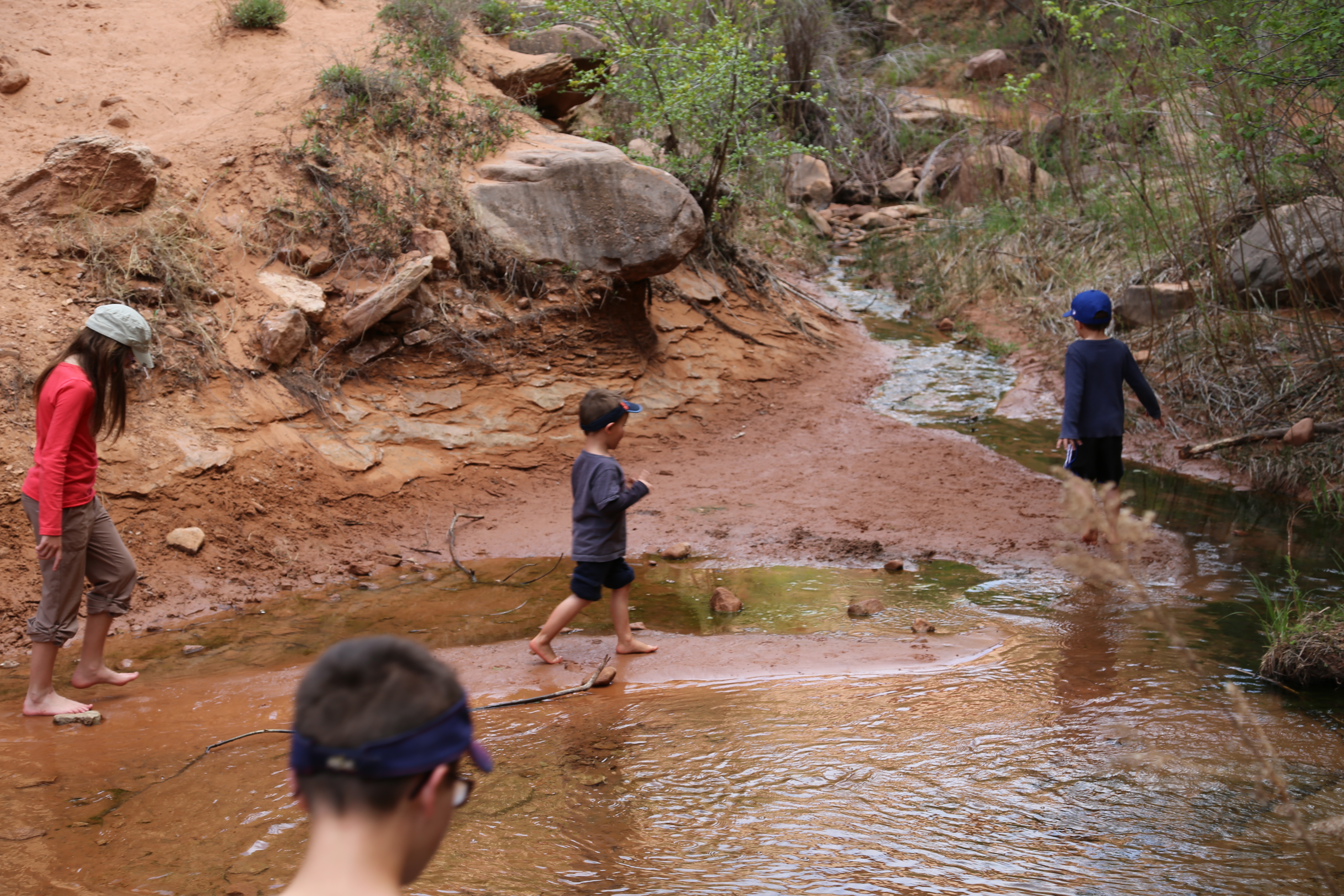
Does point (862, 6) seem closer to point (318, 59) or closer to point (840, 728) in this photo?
point (318, 59)

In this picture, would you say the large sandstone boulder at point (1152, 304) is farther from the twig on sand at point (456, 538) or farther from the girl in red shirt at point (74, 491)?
the girl in red shirt at point (74, 491)

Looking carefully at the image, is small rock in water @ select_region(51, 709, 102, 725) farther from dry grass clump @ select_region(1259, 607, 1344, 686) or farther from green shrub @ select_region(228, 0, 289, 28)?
green shrub @ select_region(228, 0, 289, 28)

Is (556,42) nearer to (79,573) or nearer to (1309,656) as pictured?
(79,573)

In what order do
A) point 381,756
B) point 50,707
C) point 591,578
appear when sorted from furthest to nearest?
point 591,578, point 50,707, point 381,756

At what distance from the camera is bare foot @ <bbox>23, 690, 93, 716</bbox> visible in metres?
4.23

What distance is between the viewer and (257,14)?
9.94 m

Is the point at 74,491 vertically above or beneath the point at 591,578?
above

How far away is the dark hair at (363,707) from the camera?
1253 mm

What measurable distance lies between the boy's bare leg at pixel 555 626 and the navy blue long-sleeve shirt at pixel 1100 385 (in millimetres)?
3306

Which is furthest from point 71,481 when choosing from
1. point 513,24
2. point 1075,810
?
point 513,24

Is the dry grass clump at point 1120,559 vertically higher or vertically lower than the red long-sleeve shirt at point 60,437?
higher

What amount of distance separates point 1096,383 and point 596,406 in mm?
3364

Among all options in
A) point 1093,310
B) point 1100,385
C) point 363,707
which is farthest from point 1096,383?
point 363,707

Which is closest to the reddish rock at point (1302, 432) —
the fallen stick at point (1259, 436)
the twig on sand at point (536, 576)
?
the fallen stick at point (1259, 436)
